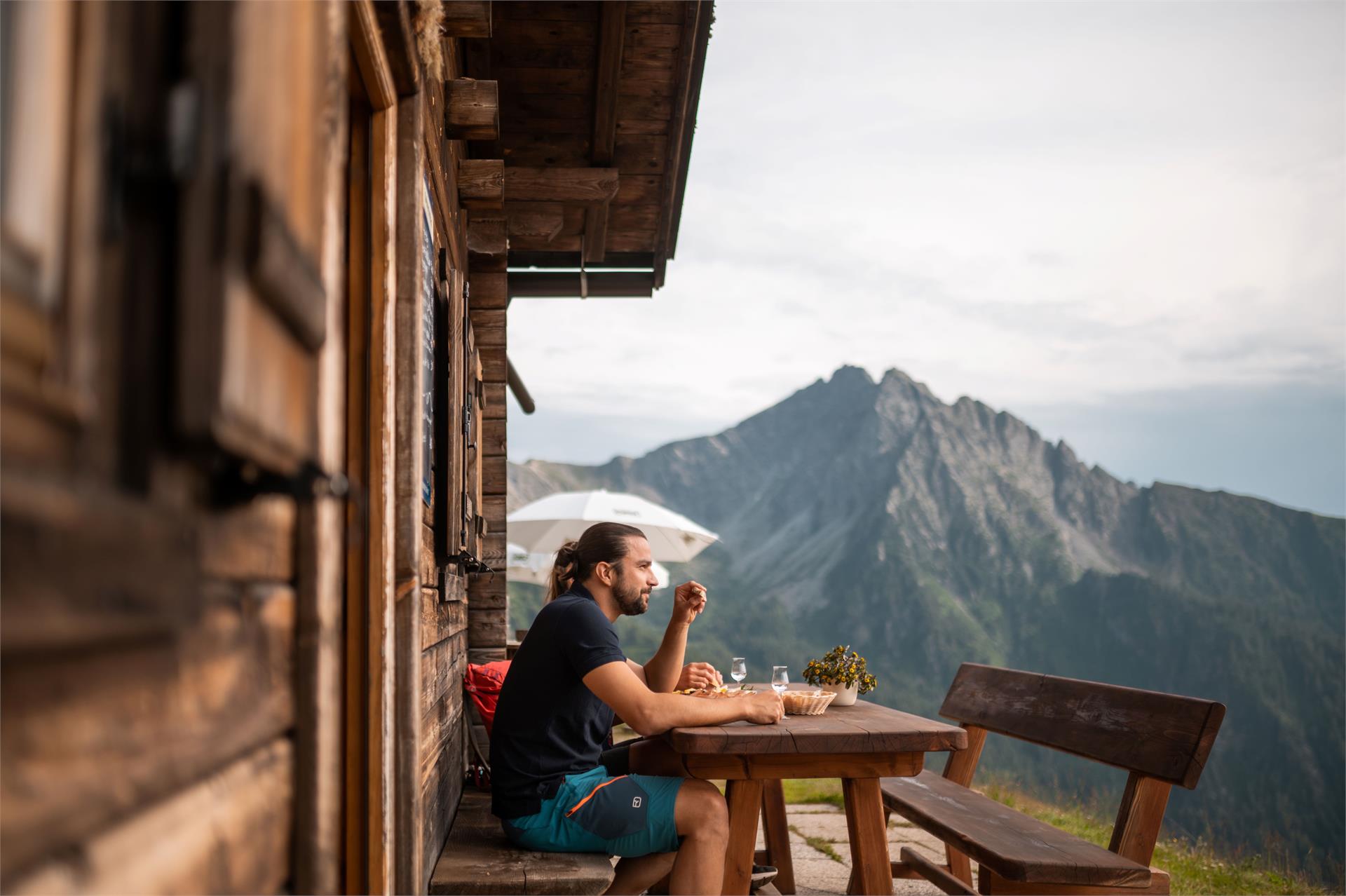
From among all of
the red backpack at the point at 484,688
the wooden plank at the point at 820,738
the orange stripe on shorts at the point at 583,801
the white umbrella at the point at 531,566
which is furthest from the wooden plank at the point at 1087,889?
the white umbrella at the point at 531,566

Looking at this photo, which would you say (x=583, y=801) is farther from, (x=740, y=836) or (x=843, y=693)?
(x=843, y=693)

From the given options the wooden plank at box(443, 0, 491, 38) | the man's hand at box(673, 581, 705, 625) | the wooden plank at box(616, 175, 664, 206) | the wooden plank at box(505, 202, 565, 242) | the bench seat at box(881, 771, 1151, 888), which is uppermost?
the wooden plank at box(616, 175, 664, 206)

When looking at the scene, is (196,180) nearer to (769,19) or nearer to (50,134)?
(50,134)

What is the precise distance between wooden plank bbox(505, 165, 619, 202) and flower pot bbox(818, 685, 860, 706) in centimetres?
286

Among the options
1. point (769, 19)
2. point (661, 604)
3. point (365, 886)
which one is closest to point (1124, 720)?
point (365, 886)

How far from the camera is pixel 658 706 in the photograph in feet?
9.86

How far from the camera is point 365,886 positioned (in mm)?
1782

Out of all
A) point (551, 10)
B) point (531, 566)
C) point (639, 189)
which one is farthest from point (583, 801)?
point (531, 566)

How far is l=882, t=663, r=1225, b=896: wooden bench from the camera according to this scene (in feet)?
9.54

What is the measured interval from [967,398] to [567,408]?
56222 millimetres

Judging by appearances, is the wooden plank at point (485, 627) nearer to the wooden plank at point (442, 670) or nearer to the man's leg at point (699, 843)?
the wooden plank at point (442, 670)

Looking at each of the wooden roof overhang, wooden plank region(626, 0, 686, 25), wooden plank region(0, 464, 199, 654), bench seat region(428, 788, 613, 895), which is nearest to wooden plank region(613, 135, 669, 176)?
the wooden roof overhang

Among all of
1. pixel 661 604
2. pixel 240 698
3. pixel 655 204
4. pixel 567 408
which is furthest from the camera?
pixel 661 604

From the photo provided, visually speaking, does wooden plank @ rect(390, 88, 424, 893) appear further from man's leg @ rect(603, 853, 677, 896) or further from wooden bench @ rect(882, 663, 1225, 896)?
wooden bench @ rect(882, 663, 1225, 896)
